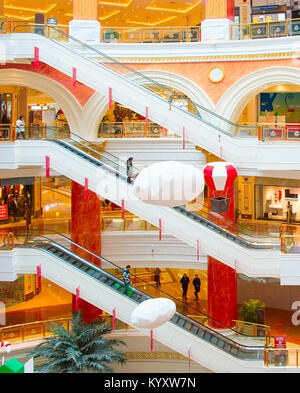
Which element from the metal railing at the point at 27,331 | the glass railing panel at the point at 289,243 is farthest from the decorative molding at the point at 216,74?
the metal railing at the point at 27,331

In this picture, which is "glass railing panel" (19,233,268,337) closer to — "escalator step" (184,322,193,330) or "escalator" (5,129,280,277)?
"escalator step" (184,322,193,330)

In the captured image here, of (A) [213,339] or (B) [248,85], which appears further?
(B) [248,85]

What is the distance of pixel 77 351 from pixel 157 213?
4.33 metres

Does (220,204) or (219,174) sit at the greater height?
(219,174)

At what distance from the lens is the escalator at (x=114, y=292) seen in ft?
53.5

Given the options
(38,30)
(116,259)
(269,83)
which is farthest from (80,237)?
(269,83)

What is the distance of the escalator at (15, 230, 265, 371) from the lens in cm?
1631

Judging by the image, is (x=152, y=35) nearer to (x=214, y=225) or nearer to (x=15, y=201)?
(x=214, y=225)

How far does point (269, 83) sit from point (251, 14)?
596 cm

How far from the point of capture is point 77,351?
16.0 m

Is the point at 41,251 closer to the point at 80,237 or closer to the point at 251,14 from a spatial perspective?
the point at 80,237

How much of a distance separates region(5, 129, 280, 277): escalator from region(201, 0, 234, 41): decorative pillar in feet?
18.4

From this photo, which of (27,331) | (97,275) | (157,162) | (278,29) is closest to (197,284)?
(97,275)

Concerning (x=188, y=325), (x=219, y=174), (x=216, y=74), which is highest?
(x=216, y=74)
